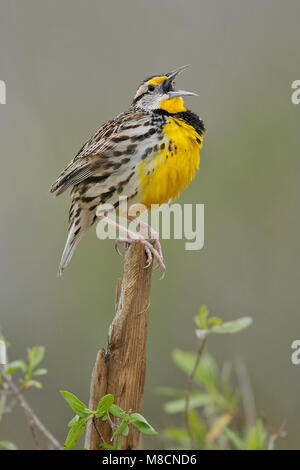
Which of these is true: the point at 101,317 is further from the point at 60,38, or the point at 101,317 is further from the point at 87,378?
the point at 60,38

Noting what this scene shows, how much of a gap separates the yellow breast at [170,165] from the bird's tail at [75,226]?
37cm

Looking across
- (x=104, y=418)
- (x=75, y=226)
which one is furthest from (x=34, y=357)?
(x=75, y=226)

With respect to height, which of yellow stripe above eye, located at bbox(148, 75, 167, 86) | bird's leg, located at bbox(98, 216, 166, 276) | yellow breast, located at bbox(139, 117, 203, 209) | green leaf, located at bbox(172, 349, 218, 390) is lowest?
green leaf, located at bbox(172, 349, 218, 390)

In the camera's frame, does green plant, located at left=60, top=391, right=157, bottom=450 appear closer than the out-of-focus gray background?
Yes

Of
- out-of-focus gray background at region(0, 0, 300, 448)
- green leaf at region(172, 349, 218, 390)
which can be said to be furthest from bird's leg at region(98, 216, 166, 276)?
out-of-focus gray background at region(0, 0, 300, 448)

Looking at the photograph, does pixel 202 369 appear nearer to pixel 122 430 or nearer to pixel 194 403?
pixel 194 403

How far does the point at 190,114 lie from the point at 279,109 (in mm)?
2810

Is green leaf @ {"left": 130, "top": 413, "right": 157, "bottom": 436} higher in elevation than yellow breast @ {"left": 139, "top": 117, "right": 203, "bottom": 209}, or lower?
lower

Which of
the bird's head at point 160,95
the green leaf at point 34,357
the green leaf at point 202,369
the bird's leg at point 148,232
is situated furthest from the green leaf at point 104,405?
the bird's head at point 160,95

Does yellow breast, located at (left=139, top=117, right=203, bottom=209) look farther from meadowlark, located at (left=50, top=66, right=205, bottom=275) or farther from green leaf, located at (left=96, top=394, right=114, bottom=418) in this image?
green leaf, located at (left=96, top=394, right=114, bottom=418)

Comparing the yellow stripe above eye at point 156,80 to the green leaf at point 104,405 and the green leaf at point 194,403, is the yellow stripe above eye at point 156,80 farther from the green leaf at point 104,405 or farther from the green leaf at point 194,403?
the green leaf at point 104,405

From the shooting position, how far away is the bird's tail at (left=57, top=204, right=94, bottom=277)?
379cm

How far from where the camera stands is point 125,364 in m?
2.70
